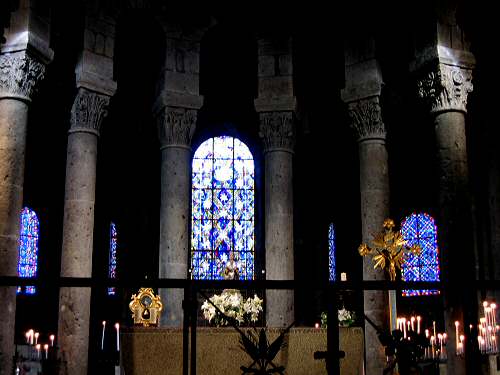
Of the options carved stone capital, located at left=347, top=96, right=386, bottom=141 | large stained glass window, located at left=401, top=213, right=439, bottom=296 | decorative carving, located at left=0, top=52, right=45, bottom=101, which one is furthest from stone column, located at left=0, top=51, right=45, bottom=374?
large stained glass window, located at left=401, top=213, right=439, bottom=296

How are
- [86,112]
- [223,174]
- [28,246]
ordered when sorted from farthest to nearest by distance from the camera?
[223,174]
[28,246]
[86,112]

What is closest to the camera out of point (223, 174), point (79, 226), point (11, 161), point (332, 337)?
point (332, 337)

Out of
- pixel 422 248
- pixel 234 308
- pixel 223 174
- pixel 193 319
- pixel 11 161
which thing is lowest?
pixel 193 319

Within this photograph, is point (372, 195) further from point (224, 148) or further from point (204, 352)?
point (224, 148)

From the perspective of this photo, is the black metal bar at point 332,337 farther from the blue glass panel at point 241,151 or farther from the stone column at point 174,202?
the blue glass panel at point 241,151

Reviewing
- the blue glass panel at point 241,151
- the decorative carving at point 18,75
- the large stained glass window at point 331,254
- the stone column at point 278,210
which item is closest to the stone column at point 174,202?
the stone column at point 278,210

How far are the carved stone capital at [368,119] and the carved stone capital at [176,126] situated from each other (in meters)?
3.50

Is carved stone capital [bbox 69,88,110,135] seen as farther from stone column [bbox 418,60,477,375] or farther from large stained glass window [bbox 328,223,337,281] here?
large stained glass window [bbox 328,223,337,281]

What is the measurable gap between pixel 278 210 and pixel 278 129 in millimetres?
1828

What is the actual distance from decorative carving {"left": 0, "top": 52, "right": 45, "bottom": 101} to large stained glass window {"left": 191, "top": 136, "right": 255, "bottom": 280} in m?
9.57

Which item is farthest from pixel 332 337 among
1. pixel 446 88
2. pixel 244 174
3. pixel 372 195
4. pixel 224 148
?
pixel 224 148

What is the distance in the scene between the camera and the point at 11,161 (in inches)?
477

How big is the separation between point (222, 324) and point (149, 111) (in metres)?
9.67

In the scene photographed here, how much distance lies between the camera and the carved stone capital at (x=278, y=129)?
16.4m
